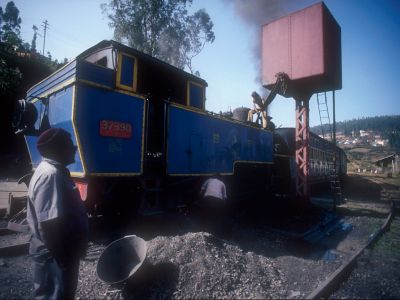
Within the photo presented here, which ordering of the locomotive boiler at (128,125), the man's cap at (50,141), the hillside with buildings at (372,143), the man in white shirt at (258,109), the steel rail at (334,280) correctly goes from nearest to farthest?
the man's cap at (50,141) < the steel rail at (334,280) < the locomotive boiler at (128,125) < the man in white shirt at (258,109) < the hillside with buildings at (372,143)

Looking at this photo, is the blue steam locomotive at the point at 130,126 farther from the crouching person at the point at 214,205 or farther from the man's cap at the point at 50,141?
the man's cap at the point at 50,141

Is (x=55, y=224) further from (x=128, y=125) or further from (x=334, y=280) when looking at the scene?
(x=334, y=280)

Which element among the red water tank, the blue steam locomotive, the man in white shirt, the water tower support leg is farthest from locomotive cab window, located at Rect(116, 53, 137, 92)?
the water tower support leg

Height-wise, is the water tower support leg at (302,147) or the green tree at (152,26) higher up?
the green tree at (152,26)

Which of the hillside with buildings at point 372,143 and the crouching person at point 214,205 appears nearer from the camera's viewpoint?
the crouching person at point 214,205

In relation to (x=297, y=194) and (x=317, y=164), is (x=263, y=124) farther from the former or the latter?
(x=317, y=164)

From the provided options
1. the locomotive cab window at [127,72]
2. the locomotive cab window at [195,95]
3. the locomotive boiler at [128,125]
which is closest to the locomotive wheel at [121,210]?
the locomotive boiler at [128,125]

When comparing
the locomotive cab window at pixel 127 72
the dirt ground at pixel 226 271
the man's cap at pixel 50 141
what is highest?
the locomotive cab window at pixel 127 72

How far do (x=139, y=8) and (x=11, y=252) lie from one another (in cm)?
2216

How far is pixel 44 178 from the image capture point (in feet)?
7.16

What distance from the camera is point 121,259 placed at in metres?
3.88

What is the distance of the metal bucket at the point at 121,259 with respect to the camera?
11.8 feet

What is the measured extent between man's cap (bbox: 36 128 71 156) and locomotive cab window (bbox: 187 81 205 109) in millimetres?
4745

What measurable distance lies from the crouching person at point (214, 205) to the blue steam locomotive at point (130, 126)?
0.84 m
